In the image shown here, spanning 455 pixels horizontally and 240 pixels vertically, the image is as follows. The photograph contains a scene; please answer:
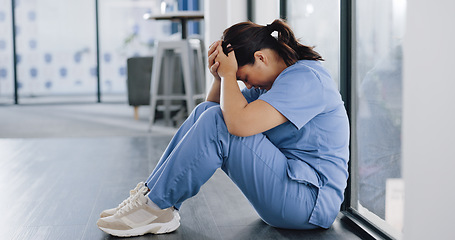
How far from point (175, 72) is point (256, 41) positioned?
11.1 ft

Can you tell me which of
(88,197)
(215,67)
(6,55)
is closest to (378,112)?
(215,67)

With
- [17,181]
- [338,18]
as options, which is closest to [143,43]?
[17,181]

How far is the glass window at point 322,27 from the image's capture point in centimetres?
204

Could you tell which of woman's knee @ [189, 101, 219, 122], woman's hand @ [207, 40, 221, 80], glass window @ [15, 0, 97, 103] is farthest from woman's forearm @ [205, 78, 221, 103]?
glass window @ [15, 0, 97, 103]

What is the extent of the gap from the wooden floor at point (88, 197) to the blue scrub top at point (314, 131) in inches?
6.4

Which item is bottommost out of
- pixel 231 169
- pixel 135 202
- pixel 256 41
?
pixel 135 202

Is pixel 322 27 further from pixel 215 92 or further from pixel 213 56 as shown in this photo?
pixel 213 56

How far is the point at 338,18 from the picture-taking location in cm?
196

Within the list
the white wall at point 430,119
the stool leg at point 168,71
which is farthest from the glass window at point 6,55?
the white wall at point 430,119

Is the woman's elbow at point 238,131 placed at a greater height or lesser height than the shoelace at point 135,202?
greater

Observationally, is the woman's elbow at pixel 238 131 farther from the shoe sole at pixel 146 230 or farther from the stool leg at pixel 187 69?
the stool leg at pixel 187 69

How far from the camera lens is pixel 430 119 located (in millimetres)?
1014

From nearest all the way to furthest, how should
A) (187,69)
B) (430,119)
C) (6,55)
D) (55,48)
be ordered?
(430,119) < (187,69) < (6,55) < (55,48)

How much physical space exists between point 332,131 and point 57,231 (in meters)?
0.87
